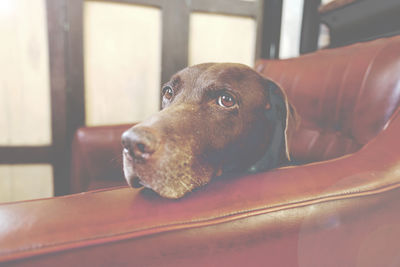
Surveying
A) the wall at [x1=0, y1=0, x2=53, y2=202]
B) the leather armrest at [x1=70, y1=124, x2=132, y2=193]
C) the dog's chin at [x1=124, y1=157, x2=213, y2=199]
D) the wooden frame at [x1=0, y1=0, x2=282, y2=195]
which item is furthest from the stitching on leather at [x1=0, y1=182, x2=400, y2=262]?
the wall at [x1=0, y1=0, x2=53, y2=202]

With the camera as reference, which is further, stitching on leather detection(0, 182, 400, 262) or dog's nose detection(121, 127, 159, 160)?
dog's nose detection(121, 127, 159, 160)

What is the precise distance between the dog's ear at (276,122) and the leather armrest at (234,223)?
523 millimetres

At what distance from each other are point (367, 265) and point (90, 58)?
289cm

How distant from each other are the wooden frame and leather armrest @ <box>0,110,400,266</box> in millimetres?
2420

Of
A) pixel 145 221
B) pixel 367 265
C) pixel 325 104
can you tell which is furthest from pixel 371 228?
pixel 325 104

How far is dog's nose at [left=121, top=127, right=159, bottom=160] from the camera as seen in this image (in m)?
0.85

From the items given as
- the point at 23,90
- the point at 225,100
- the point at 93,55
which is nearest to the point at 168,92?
the point at 225,100

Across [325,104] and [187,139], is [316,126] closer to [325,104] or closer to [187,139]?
[325,104]

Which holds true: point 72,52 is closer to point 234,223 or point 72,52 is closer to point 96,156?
point 96,156

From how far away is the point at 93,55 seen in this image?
9.31 feet

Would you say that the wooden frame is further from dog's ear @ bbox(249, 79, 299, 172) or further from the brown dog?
dog's ear @ bbox(249, 79, 299, 172)

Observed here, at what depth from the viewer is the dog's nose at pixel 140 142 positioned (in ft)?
2.79

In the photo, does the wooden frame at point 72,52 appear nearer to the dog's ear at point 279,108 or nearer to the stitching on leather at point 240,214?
the dog's ear at point 279,108

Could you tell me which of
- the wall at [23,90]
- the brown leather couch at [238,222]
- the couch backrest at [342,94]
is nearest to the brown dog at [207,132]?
the brown leather couch at [238,222]
